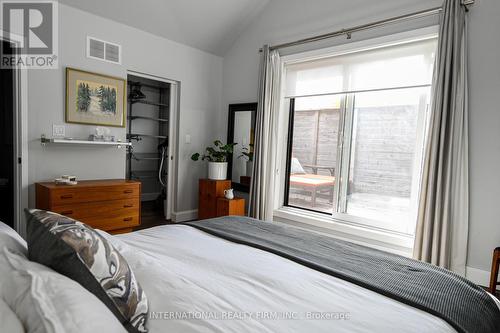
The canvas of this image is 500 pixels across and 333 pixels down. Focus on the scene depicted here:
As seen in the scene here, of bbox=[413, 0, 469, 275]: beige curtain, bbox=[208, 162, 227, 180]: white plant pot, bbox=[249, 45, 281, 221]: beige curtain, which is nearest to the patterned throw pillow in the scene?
bbox=[413, 0, 469, 275]: beige curtain

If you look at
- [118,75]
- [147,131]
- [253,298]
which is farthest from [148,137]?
[253,298]

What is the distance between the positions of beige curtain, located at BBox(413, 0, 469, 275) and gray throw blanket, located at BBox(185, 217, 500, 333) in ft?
4.51

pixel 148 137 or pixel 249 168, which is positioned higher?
pixel 148 137

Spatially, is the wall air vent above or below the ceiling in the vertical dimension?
Result: below

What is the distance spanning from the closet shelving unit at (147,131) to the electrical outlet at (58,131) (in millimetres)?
2195

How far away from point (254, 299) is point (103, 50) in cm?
356

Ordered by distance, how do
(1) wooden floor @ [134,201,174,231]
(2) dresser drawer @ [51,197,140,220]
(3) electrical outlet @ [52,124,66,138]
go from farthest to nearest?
(1) wooden floor @ [134,201,174,231] → (3) electrical outlet @ [52,124,66,138] → (2) dresser drawer @ [51,197,140,220]

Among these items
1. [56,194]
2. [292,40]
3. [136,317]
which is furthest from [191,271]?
[292,40]

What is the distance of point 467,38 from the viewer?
2637 millimetres

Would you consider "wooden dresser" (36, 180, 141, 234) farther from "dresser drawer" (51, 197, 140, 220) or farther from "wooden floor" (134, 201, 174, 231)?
"wooden floor" (134, 201, 174, 231)

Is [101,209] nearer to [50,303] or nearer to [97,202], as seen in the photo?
[97,202]

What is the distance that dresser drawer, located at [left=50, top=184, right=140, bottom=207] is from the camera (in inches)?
112

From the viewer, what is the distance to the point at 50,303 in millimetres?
644

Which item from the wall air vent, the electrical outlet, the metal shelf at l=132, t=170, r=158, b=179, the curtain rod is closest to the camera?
the curtain rod
